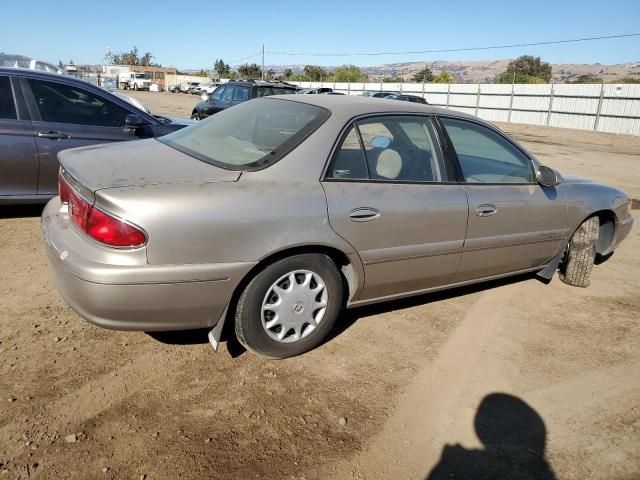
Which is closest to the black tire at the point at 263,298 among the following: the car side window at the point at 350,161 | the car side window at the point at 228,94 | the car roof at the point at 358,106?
the car side window at the point at 350,161

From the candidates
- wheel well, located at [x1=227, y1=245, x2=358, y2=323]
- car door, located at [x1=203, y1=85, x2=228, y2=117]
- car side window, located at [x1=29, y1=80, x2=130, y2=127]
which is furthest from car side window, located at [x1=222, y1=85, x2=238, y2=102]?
wheel well, located at [x1=227, y1=245, x2=358, y2=323]

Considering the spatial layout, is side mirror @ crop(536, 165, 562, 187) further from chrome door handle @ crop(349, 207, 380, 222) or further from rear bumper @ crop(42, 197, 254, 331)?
rear bumper @ crop(42, 197, 254, 331)

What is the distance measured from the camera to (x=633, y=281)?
5113 millimetres

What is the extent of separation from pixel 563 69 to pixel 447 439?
163337mm

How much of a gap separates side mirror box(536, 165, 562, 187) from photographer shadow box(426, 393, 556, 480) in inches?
74.4

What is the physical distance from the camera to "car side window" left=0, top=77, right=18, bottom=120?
5168mm

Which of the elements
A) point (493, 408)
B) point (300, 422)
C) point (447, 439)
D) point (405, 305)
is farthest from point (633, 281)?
point (300, 422)

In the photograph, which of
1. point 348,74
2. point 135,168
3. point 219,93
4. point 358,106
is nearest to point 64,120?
point 135,168

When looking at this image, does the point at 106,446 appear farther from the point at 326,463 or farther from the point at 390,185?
the point at 390,185

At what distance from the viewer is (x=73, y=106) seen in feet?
18.2

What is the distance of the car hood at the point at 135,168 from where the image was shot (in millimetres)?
2791

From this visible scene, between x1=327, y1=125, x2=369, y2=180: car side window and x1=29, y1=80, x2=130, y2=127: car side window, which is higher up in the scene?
x1=29, y1=80, x2=130, y2=127: car side window

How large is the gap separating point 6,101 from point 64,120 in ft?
1.76

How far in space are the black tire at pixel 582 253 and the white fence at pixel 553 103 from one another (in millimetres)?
24327
